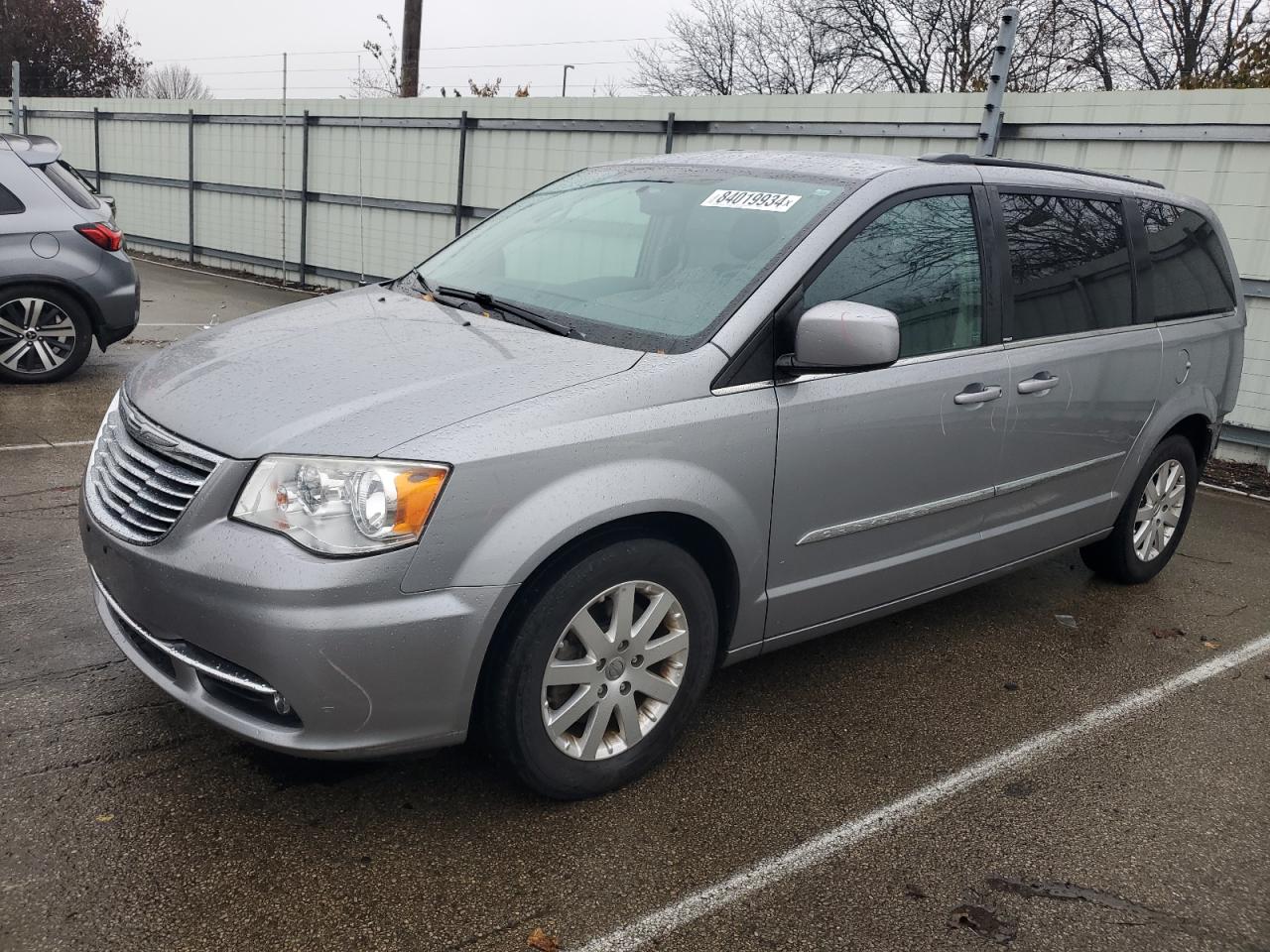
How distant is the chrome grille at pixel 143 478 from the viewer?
272 centimetres

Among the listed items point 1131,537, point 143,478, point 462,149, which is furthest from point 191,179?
point 143,478

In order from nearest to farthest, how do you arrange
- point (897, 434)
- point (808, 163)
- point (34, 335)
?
point (897, 434), point (808, 163), point (34, 335)

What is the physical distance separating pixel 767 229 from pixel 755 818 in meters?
1.75

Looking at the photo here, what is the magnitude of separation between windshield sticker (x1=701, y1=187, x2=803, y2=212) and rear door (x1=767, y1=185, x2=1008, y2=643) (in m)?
0.25

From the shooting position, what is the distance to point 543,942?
2498mm

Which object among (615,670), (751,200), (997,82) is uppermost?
(997,82)

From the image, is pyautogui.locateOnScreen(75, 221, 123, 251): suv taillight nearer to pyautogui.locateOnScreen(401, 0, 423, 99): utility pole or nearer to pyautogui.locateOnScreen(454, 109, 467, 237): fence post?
pyautogui.locateOnScreen(454, 109, 467, 237): fence post

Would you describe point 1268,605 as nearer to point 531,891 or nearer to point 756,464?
point 756,464

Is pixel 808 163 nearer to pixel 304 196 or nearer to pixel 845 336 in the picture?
pixel 845 336

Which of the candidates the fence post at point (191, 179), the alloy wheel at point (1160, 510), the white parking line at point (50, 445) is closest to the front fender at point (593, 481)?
the alloy wheel at point (1160, 510)

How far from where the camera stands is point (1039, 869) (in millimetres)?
2928

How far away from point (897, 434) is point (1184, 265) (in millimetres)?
2269

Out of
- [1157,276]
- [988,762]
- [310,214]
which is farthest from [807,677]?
[310,214]

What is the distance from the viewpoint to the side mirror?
3.08 metres
